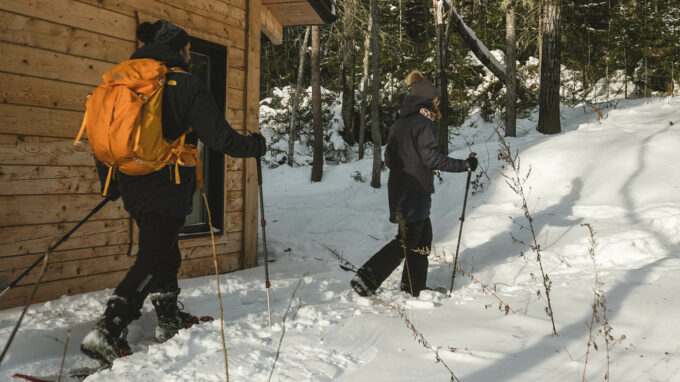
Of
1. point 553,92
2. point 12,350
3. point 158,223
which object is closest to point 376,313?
point 158,223

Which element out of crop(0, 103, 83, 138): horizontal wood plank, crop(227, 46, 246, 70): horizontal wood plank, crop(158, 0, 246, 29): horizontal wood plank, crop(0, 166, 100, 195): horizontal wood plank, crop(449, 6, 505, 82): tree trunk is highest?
crop(449, 6, 505, 82): tree trunk

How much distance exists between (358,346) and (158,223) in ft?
4.82

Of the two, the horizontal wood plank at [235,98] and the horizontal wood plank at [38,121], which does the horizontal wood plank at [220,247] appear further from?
the horizontal wood plank at [38,121]

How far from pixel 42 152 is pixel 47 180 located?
0.81 ft

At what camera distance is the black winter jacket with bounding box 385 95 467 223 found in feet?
14.1

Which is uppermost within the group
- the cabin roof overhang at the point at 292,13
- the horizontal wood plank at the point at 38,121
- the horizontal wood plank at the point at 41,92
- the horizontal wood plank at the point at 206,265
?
the cabin roof overhang at the point at 292,13

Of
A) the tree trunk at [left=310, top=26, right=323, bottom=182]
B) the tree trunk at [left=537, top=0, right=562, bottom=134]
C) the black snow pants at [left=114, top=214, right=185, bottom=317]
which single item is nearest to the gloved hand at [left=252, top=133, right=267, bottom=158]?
the black snow pants at [left=114, top=214, right=185, bottom=317]

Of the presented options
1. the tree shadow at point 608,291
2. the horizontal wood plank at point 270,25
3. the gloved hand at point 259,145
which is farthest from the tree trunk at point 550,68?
the gloved hand at point 259,145

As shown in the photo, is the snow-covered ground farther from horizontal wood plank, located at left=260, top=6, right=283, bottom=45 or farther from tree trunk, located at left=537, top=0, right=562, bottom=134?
horizontal wood plank, located at left=260, top=6, right=283, bottom=45

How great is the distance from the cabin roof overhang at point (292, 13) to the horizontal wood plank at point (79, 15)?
288cm

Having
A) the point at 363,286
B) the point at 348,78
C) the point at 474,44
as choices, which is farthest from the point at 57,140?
the point at 348,78

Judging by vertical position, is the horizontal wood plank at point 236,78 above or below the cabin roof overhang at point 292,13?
below

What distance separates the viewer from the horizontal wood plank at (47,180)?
4008 mm

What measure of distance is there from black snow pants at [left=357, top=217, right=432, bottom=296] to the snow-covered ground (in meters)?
0.18
